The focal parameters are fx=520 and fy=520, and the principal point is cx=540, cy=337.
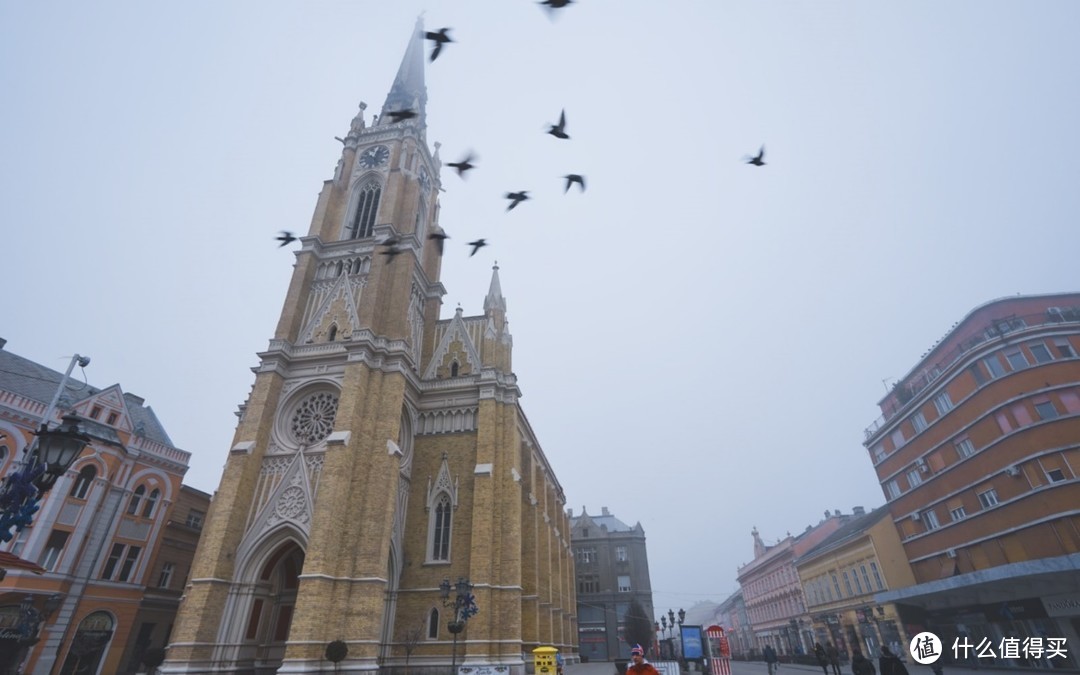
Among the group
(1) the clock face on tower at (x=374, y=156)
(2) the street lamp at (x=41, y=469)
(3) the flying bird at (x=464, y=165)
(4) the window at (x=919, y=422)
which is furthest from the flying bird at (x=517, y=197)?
(4) the window at (x=919, y=422)

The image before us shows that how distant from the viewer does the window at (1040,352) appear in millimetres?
26859

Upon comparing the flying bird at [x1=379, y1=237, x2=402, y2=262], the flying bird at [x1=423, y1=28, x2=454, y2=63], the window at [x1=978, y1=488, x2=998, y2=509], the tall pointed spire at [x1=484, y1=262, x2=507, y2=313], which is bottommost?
the window at [x1=978, y1=488, x2=998, y2=509]

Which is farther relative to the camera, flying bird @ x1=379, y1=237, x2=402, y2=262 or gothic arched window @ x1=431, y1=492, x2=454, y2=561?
gothic arched window @ x1=431, y1=492, x2=454, y2=561

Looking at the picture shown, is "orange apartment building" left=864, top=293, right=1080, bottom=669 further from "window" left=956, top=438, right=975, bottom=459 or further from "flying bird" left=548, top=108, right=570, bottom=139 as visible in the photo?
"flying bird" left=548, top=108, right=570, bottom=139

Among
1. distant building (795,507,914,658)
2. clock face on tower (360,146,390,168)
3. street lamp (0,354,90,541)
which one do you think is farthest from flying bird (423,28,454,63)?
distant building (795,507,914,658)

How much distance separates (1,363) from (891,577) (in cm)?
5499

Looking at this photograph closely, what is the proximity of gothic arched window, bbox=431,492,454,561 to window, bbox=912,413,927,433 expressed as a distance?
30.8 metres

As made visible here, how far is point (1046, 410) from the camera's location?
25609 millimetres

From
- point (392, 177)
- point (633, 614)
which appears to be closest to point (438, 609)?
point (392, 177)

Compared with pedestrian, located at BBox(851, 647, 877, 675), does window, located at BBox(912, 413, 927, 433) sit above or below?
above

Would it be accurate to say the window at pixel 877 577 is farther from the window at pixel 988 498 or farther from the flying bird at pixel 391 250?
the flying bird at pixel 391 250

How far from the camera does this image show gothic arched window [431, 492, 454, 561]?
2567 cm

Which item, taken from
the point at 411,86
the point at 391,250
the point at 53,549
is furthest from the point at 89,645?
the point at 411,86

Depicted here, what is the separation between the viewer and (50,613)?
24094 millimetres
